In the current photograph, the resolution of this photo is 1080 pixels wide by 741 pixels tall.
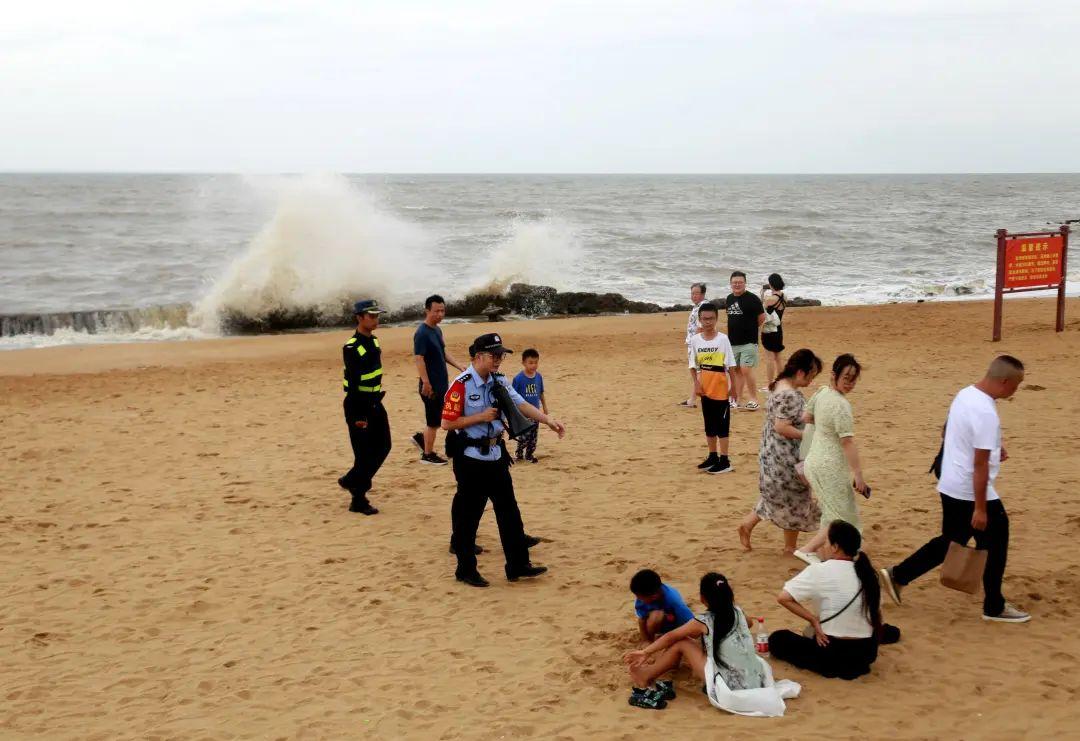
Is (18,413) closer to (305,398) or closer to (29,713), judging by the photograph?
(305,398)

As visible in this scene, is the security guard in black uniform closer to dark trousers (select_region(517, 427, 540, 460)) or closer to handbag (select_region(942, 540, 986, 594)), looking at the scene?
dark trousers (select_region(517, 427, 540, 460))

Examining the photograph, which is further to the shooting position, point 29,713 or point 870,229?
point 870,229

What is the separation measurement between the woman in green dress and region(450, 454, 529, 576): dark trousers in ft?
6.18

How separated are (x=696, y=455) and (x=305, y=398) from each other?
6180 mm

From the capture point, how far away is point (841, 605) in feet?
16.0

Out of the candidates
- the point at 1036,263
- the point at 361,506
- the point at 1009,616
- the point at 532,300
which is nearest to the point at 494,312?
the point at 532,300

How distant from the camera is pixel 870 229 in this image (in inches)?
1924

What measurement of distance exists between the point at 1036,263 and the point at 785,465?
12.8 metres

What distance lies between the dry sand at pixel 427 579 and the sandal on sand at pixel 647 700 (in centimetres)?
6

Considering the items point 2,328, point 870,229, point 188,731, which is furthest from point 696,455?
point 870,229

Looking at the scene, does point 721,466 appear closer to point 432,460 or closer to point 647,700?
point 432,460

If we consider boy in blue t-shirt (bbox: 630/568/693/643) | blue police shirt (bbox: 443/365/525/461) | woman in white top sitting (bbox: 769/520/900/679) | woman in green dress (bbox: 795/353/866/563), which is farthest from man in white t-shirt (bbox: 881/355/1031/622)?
blue police shirt (bbox: 443/365/525/461)

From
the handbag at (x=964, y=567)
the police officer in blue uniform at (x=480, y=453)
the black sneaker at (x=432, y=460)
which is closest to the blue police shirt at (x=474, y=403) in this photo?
the police officer in blue uniform at (x=480, y=453)

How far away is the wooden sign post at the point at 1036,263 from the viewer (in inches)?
654
